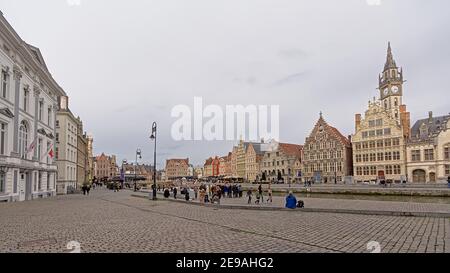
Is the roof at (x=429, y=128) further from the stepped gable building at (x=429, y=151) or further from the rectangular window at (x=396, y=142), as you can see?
the rectangular window at (x=396, y=142)

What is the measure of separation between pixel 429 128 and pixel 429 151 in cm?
555

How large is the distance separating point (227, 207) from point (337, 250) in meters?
15.5

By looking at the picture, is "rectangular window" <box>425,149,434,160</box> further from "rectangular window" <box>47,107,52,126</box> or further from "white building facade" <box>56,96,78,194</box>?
"rectangular window" <box>47,107,52,126</box>

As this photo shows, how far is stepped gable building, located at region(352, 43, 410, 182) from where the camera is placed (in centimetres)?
7194

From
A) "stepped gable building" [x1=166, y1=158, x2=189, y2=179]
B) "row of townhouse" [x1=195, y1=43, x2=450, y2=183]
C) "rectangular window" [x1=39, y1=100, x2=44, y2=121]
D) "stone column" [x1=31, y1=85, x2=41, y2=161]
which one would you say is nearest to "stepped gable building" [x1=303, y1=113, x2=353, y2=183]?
"row of townhouse" [x1=195, y1=43, x2=450, y2=183]

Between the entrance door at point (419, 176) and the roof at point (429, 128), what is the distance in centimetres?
655

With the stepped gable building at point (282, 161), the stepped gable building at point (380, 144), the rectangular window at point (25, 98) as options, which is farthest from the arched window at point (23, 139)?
the stepped gable building at point (282, 161)

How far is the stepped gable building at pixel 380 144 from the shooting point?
7194 cm

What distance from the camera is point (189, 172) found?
197 metres

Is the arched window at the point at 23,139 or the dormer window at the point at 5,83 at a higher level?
the dormer window at the point at 5,83
